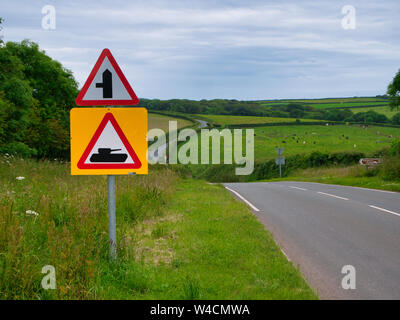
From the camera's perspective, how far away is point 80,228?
5.89 m

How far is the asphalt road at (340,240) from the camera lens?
566 centimetres

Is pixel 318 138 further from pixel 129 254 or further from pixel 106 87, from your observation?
pixel 106 87

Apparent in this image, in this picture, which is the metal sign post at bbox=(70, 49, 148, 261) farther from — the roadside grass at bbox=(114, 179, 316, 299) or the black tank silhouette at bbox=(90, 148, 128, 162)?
the roadside grass at bbox=(114, 179, 316, 299)

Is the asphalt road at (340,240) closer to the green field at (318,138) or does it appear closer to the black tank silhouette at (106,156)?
the black tank silhouette at (106,156)

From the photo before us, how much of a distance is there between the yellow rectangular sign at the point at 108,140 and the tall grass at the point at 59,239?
92 centimetres

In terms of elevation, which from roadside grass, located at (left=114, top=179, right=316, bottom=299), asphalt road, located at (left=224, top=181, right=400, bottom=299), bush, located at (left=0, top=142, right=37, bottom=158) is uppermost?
bush, located at (left=0, top=142, right=37, bottom=158)

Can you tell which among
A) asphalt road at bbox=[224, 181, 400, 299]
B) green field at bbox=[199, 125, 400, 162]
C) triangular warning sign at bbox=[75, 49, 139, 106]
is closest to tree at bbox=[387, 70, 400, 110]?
asphalt road at bbox=[224, 181, 400, 299]

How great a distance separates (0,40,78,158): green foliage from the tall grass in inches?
1122

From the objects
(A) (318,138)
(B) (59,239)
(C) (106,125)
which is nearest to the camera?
(B) (59,239)

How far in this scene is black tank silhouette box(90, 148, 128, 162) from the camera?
5.25 meters

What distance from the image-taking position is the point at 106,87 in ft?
17.2

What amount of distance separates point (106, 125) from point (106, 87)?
502 mm

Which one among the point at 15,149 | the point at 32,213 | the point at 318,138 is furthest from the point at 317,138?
the point at 32,213

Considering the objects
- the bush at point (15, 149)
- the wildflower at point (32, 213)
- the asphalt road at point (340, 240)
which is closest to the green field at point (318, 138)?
the bush at point (15, 149)
